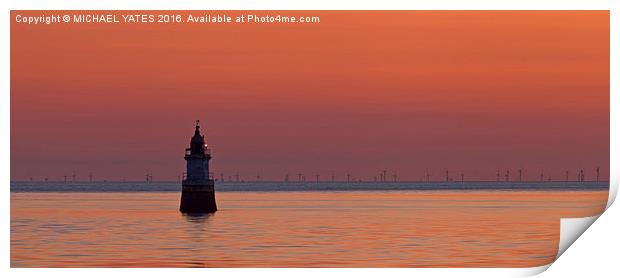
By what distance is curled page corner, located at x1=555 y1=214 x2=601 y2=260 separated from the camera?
6012 mm

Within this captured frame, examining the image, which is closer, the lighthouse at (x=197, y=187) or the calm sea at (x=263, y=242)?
the calm sea at (x=263, y=242)

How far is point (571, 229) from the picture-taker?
240 inches

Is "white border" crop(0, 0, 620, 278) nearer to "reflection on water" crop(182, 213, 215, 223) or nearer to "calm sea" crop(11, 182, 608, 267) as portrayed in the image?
"calm sea" crop(11, 182, 608, 267)

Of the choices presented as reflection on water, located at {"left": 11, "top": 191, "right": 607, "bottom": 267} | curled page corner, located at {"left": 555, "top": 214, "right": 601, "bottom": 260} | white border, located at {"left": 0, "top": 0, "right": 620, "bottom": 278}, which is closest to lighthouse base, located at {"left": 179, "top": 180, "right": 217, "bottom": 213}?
reflection on water, located at {"left": 11, "top": 191, "right": 607, "bottom": 267}

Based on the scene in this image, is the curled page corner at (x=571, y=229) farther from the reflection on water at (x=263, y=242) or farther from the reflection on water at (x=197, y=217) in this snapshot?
the reflection on water at (x=197, y=217)

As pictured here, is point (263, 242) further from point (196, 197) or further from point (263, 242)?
point (196, 197)

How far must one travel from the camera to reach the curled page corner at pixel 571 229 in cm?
601
